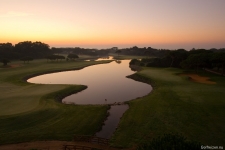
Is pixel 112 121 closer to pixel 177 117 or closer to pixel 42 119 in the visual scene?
pixel 177 117

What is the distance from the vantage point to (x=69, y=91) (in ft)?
149

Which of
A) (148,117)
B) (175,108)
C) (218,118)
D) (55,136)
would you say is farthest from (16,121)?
(218,118)

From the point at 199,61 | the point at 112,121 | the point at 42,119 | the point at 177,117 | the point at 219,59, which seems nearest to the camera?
the point at 177,117

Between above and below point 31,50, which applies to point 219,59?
below

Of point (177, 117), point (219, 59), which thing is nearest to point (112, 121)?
point (177, 117)

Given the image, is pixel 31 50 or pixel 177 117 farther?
pixel 31 50

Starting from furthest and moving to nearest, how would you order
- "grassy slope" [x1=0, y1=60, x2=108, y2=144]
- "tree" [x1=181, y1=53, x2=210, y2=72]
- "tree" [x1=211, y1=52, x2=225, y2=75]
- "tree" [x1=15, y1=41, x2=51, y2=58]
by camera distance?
1. "tree" [x1=15, y1=41, x2=51, y2=58]
2. "tree" [x1=181, y1=53, x2=210, y2=72]
3. "tree" [x1=211, y1=52, x2=225, y2=75]
4. "grassy slope" [x1=0, y1=60, x2=108, y2=144]

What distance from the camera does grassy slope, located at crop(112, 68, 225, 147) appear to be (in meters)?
21.6

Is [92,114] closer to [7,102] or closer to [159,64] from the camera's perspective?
[7,102]

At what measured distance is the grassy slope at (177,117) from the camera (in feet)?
70.9

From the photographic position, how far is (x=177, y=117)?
26766 mm

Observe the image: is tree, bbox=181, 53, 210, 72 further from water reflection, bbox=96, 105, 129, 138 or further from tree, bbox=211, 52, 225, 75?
water reflection, bbox=96, 105, 129, 138

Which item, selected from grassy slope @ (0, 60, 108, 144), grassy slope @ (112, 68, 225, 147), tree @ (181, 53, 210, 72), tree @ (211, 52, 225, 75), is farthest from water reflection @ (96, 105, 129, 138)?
tree @ (211, 52, 225, 75)

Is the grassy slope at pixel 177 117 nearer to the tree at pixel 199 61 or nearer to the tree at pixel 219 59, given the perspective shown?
the tree at pixel 219 59
